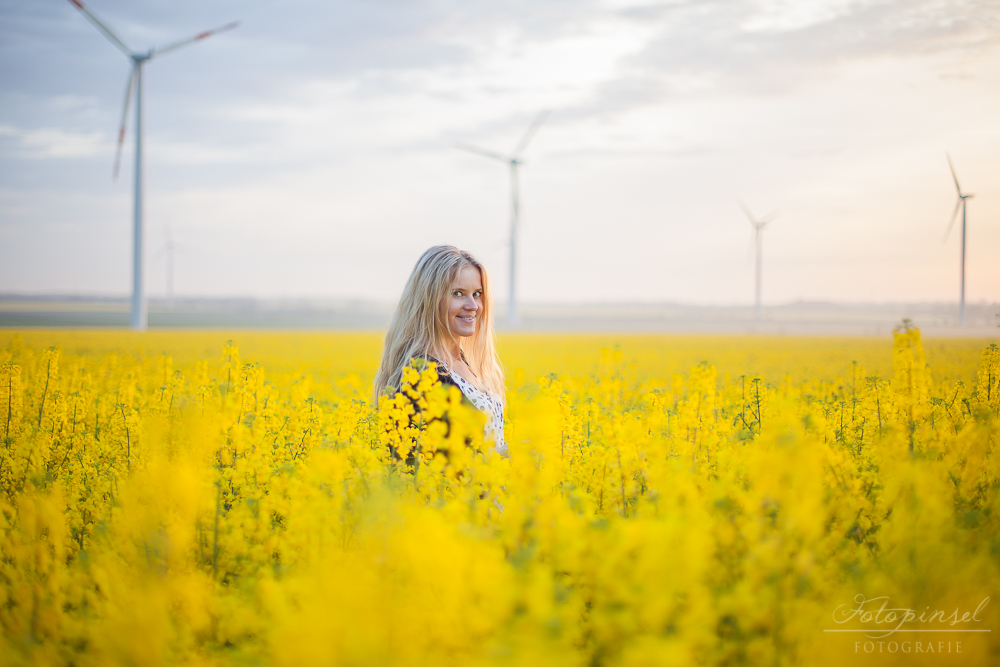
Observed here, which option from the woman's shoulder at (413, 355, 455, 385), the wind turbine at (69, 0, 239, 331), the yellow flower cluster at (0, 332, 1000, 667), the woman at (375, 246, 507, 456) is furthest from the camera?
the wind turbine at (69, 0, 239, 331)

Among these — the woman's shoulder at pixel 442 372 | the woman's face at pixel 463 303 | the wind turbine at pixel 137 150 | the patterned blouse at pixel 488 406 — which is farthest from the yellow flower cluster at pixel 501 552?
the wind turbine at pixel 137 150

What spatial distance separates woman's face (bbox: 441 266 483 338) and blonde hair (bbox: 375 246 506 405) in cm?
4

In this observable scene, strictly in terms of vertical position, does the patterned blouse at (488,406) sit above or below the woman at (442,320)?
below

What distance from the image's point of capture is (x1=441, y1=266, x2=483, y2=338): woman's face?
165 inches

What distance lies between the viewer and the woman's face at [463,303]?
419cm

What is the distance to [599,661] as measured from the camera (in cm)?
270

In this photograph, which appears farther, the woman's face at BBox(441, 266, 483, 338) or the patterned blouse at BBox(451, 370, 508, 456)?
the woman's face at BBox(441, 266, 483, 338)

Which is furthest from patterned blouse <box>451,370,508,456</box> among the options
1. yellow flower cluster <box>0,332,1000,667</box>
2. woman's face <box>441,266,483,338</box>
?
woman's face <box>441,266,483,338</box>

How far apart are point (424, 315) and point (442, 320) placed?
14 centimetres

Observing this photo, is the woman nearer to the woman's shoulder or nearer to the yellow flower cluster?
the woman's shoulder

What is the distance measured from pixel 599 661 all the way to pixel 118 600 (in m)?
2.36

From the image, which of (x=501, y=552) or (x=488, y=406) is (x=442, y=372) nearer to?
(x=488, y=406)

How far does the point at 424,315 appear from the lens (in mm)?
4160

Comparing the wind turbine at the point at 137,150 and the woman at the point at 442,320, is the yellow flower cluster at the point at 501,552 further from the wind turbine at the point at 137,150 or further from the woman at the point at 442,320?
the wind turbine at the point at 137,150
